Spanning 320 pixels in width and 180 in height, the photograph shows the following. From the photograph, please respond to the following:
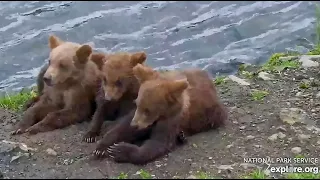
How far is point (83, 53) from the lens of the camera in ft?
23.4

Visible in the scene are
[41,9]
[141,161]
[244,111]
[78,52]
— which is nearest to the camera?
[141,161]

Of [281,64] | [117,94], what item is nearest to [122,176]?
[117,94]

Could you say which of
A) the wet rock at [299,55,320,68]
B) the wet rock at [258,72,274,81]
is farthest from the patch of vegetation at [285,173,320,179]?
the wet rock at [299,55,320,68]

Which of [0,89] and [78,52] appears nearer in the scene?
[78,52]

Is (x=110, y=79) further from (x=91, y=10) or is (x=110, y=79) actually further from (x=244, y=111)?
(x=91, y=10)

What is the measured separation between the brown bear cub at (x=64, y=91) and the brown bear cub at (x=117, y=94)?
365 mm

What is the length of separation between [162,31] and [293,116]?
706 centimetres

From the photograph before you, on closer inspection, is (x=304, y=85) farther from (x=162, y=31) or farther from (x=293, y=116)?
(x=162, y=31)

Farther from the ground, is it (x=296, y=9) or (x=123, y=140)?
(x=123, y=140)

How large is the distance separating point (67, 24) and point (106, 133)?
783 cm

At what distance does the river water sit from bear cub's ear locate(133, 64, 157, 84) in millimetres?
5016

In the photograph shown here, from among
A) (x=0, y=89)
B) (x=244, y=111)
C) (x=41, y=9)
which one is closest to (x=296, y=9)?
(x=41, y=9)

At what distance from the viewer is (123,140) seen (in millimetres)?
6469

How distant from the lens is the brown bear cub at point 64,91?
23.5ft
